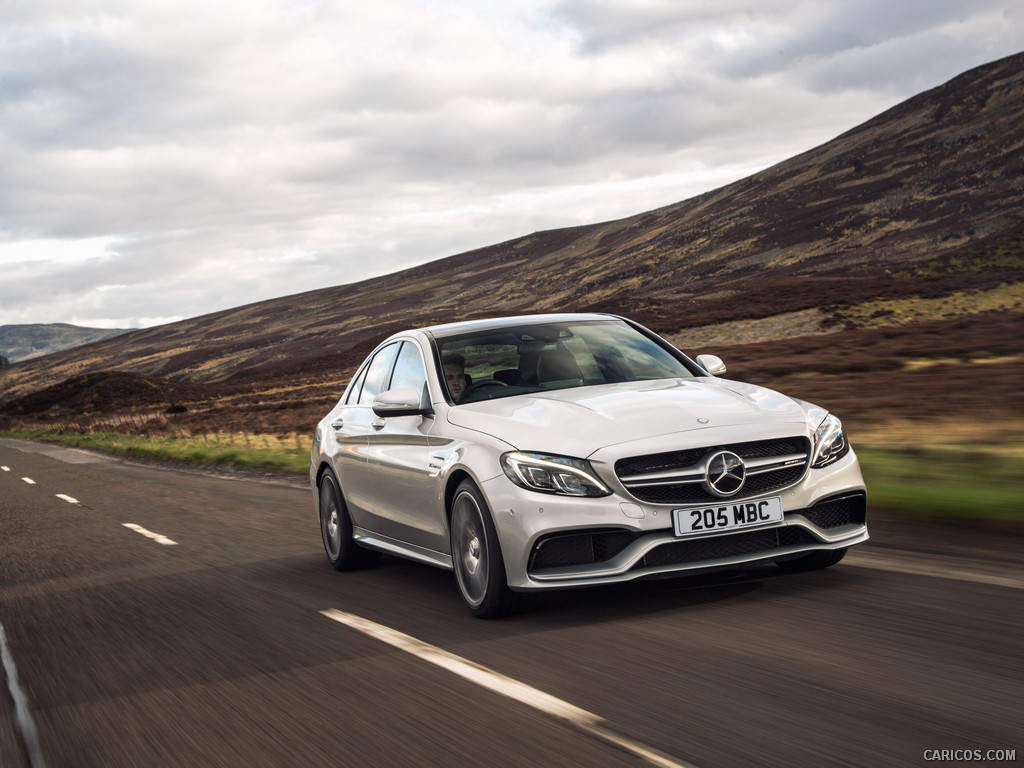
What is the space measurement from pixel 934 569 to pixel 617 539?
6.82ft

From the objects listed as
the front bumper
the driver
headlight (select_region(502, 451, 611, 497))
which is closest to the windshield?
the driver

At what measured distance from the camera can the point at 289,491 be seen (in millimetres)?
A: 15930

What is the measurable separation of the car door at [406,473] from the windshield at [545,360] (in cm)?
29

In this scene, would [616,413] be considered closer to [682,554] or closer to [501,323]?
[682,554]

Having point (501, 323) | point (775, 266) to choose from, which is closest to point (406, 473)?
point (501, 323)

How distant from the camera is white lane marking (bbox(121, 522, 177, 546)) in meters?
11.3

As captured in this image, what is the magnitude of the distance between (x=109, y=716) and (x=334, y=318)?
173 meters

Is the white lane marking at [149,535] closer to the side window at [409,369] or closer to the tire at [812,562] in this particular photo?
the side window at [409,369]

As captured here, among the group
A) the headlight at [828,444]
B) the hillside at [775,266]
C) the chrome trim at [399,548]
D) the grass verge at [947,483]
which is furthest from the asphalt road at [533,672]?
the hillside at [775,266]

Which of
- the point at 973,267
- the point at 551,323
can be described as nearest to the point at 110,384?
the point at 973,267

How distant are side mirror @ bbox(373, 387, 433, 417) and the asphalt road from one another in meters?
1.13

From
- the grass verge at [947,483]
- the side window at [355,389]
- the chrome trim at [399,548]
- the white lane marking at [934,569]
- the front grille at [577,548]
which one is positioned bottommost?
the white lane marking at [934,569]

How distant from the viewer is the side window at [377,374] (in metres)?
8.05

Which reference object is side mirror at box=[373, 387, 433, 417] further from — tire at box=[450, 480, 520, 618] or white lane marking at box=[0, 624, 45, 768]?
white lane marking at box=[0, 624, 45, 768]
